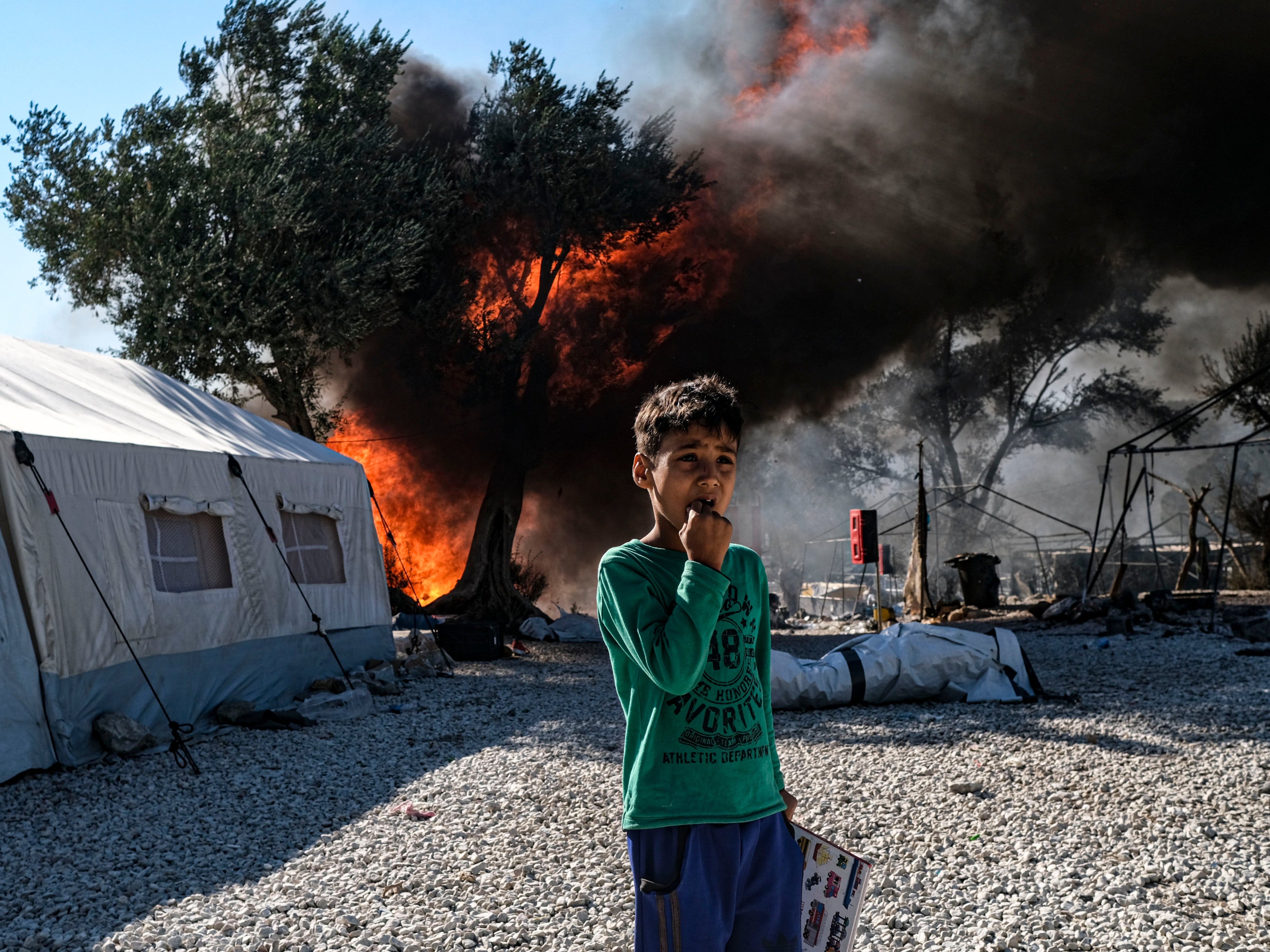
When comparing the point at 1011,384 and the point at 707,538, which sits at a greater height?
the point at 1011,384

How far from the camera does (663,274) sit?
2369 centimetres

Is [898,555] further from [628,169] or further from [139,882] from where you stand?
[139,882]

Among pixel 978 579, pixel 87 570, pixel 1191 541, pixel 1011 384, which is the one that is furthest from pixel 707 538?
pixel 1011 384

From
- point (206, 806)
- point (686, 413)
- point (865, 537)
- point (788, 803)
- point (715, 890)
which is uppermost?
point (865, 537)

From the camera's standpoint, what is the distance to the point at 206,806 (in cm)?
558

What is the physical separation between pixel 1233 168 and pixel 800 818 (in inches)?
1115

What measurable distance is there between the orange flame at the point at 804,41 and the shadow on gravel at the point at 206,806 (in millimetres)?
25159

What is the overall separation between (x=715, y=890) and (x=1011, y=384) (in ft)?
101

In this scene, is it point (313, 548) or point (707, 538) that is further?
point (313, 548)

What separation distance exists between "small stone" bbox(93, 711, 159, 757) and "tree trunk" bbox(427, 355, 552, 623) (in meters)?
11.0

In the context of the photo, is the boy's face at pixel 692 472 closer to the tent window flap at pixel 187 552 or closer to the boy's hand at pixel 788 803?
the boy's hand at pixel 788 803

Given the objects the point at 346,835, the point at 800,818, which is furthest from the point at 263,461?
the point at 800,818

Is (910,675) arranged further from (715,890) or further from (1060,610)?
(1060,610)

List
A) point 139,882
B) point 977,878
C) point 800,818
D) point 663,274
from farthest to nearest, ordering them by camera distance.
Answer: point 663,274 → point 800,818 → point 139,882 → point 977,878
